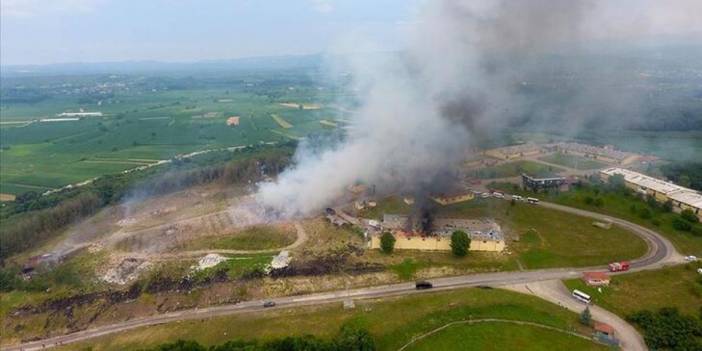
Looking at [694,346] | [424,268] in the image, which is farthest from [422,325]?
[694,346]

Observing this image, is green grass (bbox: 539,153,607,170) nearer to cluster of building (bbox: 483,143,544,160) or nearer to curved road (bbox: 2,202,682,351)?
cluster of building (bbox: 483,143,544,160)

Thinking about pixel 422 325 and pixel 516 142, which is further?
pixel 516 142

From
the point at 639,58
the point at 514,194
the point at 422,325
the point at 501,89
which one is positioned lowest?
the point at 422,325

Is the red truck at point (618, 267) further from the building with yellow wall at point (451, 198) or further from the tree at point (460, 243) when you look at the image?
the building with yellow wall at point (451, 198)

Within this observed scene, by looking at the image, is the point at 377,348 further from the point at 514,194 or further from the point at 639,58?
the point at 639,58

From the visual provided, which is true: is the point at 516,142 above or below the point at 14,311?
→ above

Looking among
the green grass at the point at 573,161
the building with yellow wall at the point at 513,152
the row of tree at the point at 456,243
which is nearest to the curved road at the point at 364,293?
the row of tree at the point at 456,243
